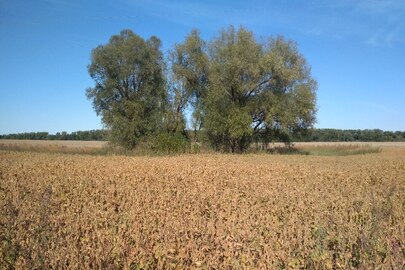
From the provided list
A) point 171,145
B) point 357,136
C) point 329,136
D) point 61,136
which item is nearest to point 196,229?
point 171,145

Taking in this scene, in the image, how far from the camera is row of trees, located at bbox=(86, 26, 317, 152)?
40875 mm

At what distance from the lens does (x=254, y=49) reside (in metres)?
41.5

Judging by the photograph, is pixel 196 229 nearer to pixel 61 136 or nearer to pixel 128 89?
pixel 128 89

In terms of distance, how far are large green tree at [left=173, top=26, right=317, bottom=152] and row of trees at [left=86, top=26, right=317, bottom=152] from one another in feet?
0.37

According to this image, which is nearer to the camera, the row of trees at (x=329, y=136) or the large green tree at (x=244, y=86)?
the large green tree at (x=244, y=86)

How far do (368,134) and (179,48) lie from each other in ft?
425

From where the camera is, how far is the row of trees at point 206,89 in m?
40.9

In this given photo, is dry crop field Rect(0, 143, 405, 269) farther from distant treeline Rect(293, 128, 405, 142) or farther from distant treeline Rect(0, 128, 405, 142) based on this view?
distant treeline Rect(293, 128, 405, 142)

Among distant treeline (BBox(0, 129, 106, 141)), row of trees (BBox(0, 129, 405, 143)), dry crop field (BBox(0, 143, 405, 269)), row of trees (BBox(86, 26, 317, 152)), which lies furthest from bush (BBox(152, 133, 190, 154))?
distant treeline (BBox(0, 129, 106, 141))

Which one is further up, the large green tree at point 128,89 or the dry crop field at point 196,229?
the large green tree at point 128,89

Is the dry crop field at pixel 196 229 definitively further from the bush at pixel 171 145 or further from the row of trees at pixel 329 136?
the row of trees at pixel 329 136

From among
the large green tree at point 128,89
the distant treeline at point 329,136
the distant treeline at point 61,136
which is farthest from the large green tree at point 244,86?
the distant treeline at point 61,136

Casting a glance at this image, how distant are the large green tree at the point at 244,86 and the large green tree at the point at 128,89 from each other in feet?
12.5

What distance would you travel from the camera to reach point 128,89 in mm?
44531
